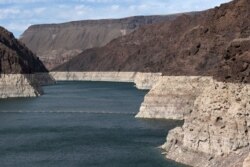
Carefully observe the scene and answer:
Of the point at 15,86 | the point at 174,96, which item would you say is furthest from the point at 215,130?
the point at 15,86

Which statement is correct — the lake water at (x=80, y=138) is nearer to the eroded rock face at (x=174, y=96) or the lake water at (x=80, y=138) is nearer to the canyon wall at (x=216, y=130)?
the canyon wall at (x=216, y=130)

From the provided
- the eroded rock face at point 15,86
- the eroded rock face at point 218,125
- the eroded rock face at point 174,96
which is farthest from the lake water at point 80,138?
the eroded rock face at point 15,86

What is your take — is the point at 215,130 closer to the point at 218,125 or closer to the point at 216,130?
the point at 216,130

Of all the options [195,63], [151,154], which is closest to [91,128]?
[195,63]

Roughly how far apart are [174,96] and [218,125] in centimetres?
3481

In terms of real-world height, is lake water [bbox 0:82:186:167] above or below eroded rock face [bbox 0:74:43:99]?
below

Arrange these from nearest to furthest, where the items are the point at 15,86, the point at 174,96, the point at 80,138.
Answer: the point at 80,138 → the point at 174,96 → the point at 15,86

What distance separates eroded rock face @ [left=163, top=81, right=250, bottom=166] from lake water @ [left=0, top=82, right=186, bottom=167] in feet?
8.57

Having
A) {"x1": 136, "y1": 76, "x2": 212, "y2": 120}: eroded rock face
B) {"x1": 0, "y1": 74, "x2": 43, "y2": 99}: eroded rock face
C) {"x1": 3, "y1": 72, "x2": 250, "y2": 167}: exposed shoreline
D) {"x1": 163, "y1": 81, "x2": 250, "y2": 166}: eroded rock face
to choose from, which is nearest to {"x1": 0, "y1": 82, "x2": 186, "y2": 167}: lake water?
{"x1": 3, "y1": 72, "x2": 250, "y2": 167}: exposed shoreline

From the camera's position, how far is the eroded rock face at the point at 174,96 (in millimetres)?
76188

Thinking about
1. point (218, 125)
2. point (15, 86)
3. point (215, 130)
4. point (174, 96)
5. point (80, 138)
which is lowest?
point (80, 138)

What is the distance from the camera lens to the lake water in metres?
51.3

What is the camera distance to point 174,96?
255 feet

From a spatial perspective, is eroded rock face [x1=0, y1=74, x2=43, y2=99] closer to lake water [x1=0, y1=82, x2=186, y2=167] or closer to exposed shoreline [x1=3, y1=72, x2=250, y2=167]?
lake water [x1=0, y1=82, x2=186, y2=167]
